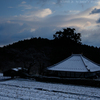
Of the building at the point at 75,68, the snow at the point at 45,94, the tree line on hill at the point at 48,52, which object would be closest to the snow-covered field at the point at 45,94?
the snow at the point at 45,94

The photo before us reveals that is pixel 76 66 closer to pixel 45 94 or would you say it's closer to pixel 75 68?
pixel 75 68

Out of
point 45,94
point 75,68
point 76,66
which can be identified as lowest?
point 45,94

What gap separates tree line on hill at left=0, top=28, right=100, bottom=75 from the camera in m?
43.6

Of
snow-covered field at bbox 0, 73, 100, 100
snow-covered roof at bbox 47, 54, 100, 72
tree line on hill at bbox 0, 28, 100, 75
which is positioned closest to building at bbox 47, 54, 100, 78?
snow-covered roof at bbox 47, 54, 100, 72

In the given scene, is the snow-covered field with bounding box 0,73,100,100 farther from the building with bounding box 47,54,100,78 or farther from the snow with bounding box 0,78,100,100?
the building with bounding box 47,54,100,78

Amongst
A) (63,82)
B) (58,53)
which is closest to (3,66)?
(58,53)

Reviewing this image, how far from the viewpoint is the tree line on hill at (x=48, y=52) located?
4358cm

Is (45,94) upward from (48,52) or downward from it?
downward

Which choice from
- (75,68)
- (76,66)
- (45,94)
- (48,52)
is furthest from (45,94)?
(48,52)

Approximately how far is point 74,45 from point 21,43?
19.8 metres

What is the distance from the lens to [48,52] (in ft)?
174

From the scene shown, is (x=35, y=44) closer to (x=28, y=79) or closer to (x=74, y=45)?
(x=74, y=45)

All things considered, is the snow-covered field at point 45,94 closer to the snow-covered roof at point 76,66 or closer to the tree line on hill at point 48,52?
the snow-covered roof at point 76,66

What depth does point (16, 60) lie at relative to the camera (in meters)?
45.1
